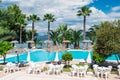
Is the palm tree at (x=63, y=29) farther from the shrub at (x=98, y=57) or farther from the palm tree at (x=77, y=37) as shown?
the shrub at (x=98, y=57)

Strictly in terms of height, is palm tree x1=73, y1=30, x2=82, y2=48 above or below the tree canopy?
below

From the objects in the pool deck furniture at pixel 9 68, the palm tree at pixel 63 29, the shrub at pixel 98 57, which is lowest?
the pool deck furniture at pixel 9 68

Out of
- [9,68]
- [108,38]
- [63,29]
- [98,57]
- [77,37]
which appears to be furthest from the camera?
[63,29]

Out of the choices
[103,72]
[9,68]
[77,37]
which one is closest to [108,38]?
[103,72]

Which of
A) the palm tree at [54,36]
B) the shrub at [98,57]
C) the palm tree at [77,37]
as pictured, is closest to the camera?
the shrub at [98,57]

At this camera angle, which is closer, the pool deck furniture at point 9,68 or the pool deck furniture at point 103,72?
the pool deck furniture at point 103,72

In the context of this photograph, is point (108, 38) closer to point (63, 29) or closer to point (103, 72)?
point (103, 72)

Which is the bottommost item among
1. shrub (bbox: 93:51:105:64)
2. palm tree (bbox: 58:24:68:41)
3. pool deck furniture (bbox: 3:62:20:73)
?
pool deck furniture (bbox: 3:62:20:73)

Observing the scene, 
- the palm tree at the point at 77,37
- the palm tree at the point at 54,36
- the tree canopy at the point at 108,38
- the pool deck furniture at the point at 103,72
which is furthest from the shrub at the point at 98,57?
the palm tree at the point at 54,36

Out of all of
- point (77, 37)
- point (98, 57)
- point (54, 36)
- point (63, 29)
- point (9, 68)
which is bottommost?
point (9, 68)

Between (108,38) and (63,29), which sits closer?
(108,38)

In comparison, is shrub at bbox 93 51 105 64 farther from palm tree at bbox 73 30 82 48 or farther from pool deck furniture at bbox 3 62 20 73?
palm tree at bbox 73 30 82 48

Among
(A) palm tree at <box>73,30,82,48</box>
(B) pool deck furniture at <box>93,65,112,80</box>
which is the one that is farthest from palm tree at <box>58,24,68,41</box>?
(B) pool deck furniture at <box>93,65,112,80</box>

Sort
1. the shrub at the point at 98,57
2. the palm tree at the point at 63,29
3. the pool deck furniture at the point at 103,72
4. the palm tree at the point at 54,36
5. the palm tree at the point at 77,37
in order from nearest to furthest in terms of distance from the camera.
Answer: the pool deck furniture at the point at 103,72
the shrub at the point at 98,57
the palm tree at the point at 77,37
the palm tree at the point at 63,29
the palm tree at the point at 54,36
